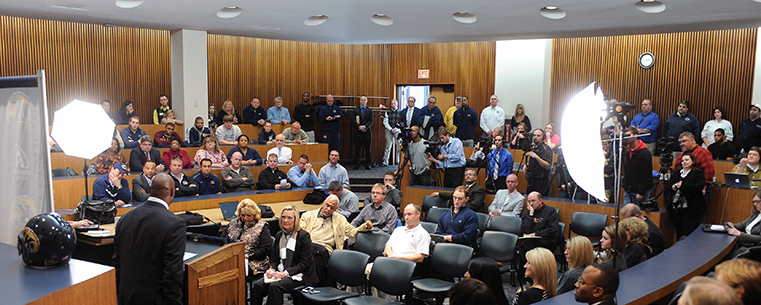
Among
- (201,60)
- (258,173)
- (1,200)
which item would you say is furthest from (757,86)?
(1,200)

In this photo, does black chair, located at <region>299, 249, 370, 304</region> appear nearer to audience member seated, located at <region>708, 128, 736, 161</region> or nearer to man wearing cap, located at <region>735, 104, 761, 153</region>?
audience member seated, located at <region>708, 128, 736, 161</region>

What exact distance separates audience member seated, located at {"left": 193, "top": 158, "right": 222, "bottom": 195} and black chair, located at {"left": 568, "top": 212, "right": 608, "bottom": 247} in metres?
4.69

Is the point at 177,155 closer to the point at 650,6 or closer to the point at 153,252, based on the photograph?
the point at 153,252

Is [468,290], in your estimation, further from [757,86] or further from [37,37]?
[37,37]

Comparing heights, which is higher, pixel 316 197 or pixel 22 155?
pixel 22 155

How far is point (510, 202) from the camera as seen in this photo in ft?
23.9

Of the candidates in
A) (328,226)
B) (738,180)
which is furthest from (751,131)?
(328,226)

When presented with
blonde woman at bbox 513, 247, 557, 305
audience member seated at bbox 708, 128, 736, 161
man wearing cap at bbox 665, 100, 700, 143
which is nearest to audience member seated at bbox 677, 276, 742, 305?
blonde woman at bbox 513, 247, 557, 305

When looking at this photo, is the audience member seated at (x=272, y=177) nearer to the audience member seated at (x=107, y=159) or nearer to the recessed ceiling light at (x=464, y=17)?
the audience member seated at (x=107, y=159)

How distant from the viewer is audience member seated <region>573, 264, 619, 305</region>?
3.16m

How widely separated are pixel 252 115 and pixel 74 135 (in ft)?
22.4

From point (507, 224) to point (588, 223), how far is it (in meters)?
1.01

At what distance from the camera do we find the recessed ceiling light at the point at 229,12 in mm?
8289

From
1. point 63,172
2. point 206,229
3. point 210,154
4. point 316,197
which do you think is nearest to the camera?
point 206,229
